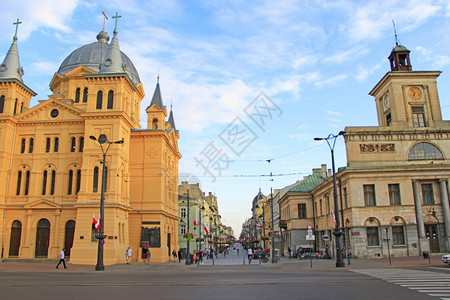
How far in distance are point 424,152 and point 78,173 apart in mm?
37985

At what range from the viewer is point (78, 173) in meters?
40.9

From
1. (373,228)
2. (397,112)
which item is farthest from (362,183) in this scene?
(397,112)

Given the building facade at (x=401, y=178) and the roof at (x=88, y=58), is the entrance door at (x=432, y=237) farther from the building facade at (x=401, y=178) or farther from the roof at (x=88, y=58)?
the roof at (x=88, y=58)

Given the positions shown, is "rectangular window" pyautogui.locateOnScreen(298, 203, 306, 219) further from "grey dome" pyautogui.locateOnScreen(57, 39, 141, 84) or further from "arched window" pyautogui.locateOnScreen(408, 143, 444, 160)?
"grey dome" pyautogui.locateOnScreen(57, 39, 141, 84)

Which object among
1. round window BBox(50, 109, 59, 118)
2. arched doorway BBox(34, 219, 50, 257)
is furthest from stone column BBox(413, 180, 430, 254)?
round window BBox(50, 109, 59, 118)

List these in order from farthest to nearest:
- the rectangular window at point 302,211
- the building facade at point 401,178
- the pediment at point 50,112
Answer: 1. the rectangular window at point 302,211
2. the pediment at point 50,112
3. the building facade at point 401,178

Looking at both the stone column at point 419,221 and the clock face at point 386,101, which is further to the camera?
the clock face at point 386,101

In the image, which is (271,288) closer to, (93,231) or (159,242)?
(93,231)

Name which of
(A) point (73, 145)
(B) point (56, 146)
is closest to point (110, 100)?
(A) point (73, 145)

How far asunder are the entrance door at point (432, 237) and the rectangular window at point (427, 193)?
258cm

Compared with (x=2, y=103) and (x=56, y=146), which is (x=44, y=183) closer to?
(x=56, y=146)

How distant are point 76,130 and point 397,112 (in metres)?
36.8

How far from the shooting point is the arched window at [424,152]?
41.2 meters

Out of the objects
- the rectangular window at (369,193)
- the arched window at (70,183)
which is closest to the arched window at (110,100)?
the arched window at (70,183)
